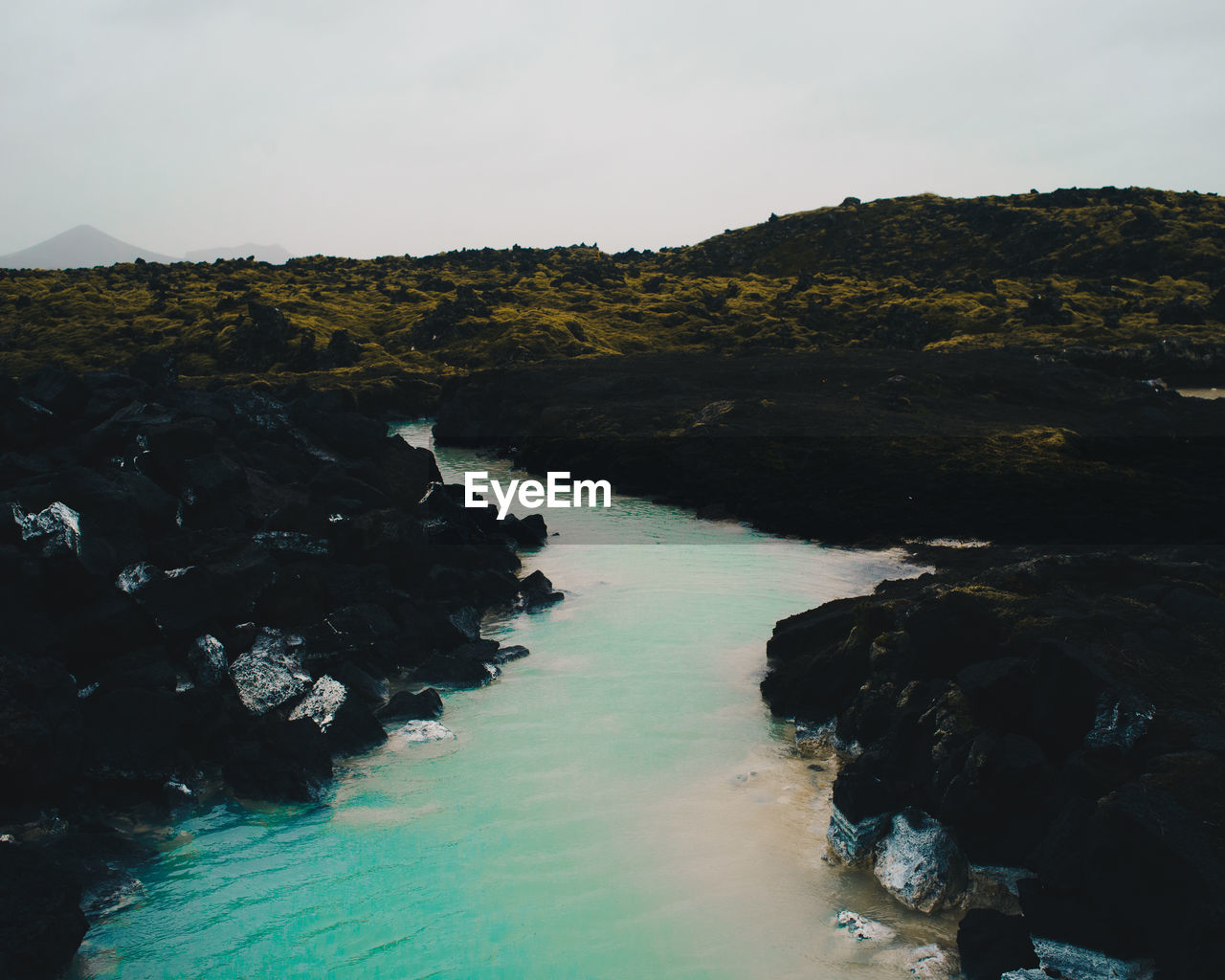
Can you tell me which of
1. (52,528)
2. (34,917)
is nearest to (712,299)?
(52,528)

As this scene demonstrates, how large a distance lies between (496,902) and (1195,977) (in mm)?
9129

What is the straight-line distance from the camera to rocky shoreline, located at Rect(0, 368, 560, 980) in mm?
14531

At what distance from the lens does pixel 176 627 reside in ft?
62.7

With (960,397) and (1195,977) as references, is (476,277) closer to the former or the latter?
(960,397)

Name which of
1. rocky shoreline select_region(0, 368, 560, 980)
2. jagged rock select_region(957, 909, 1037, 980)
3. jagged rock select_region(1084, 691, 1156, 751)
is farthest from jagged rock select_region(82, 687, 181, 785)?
jagged rock select_region(1084, 691, 1156, 751)

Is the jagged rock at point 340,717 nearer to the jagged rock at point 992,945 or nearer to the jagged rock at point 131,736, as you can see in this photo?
the jagged rock at point 131,736

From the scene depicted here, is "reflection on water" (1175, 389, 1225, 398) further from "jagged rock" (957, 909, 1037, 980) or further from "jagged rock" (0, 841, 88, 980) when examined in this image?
"jagged rock" (0, 841, 88, 980)


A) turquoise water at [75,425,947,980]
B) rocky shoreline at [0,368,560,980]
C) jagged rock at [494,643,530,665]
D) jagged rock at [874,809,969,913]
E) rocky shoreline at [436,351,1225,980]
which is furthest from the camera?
jagged rock at [494,643,530,665]

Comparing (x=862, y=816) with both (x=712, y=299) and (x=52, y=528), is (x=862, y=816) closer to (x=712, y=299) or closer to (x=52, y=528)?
(x=52, y=528)

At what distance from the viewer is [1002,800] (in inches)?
522

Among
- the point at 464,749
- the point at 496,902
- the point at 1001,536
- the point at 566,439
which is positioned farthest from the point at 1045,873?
the point at 566,439

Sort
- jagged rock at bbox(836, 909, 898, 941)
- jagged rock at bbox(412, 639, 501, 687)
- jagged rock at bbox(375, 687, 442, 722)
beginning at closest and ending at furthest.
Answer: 1. jagged rock at bbox(836, 909, 898, 941)
2. jagged rock at bbox(375, 687, 442, 722)
3. jagged rock at bbox(412, 639, 501, 687)

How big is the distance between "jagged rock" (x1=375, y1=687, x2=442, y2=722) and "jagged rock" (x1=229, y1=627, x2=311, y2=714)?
1.85 m

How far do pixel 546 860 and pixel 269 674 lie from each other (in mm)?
8049
